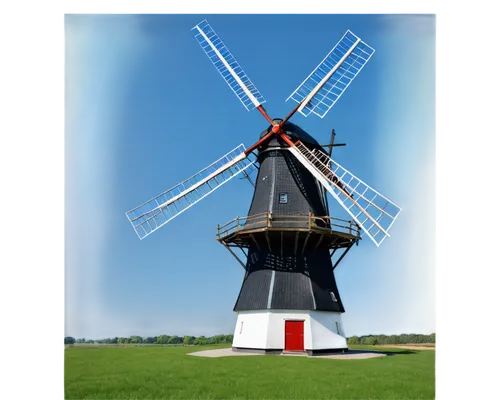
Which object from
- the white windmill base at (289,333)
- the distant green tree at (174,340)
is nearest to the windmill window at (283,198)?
the white windmill base at (289,333)

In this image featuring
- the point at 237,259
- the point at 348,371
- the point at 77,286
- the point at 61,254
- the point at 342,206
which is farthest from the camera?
the point at 237,259

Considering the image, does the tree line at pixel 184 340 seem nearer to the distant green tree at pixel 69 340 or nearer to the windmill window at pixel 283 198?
the distant green tree at pixel 69 340

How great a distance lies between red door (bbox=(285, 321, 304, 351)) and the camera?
13992 millimetres

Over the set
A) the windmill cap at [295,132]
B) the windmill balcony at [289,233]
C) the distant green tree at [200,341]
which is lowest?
the distant green tree at [200,341]

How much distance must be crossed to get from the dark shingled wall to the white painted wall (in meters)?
0.22

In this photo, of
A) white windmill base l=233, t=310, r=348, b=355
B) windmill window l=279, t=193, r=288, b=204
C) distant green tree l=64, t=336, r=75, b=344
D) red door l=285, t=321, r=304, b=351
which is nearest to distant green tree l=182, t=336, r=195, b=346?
white windmill base l=233, t=310, r=348, b=355

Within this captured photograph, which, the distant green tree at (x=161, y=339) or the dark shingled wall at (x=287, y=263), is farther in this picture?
the dark shingled wall at (x=287, y=263)

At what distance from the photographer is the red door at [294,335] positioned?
14.0 metres

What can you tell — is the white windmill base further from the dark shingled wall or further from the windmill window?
the windmill window

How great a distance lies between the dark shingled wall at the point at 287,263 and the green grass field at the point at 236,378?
151 inches

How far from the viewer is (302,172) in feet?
50.3

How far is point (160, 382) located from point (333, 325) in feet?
25.2
